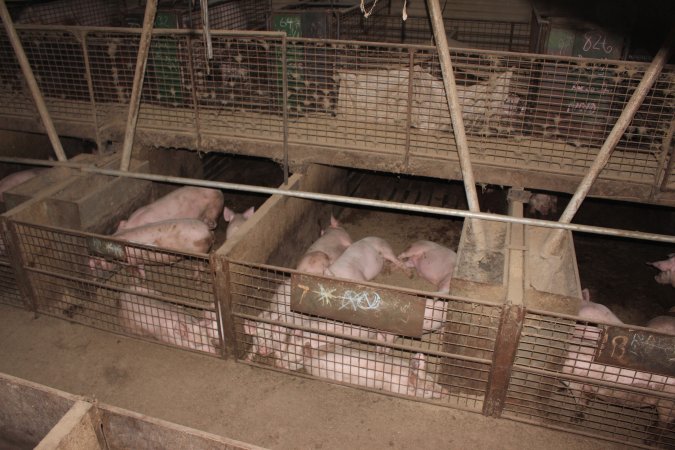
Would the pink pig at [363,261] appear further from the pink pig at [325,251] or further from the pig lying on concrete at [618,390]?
the pig lying on concrete at [618,390]

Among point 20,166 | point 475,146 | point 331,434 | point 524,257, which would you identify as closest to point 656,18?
point 475,146

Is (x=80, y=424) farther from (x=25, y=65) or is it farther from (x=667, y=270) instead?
(x=667, y=270)

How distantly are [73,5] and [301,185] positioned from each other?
6.91m

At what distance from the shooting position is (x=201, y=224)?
612 cm

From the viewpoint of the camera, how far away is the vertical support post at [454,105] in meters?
3.81

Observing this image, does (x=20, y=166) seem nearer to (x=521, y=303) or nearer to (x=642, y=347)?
(x=521, y=303)

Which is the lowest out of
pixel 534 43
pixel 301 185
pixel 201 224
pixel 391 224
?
pixel 391 224

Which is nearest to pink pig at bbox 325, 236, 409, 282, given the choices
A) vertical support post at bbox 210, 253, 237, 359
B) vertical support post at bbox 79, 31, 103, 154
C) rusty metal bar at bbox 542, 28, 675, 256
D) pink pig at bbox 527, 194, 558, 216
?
vertical support post at bbox 210, 253, 237, 359

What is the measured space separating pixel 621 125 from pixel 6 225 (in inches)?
194

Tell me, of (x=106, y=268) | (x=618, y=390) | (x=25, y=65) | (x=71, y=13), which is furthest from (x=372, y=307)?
(x=71, y=13)

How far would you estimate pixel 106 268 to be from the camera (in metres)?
5.04

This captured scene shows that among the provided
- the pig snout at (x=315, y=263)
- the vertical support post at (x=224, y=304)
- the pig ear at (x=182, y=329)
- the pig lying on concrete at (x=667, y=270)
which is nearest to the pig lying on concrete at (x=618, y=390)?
the pig lying on concrete at (x=667, y=270)

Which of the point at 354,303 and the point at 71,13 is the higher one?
the point at 71,13

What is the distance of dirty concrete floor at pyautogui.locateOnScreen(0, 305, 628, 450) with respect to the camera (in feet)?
12.6
